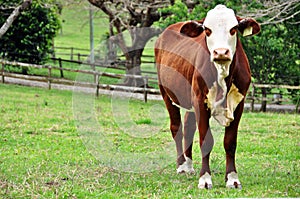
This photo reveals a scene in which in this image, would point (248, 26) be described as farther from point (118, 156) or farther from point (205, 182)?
point (118, 156)

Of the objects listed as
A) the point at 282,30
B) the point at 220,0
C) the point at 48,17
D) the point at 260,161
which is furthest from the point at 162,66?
the point at 48,17

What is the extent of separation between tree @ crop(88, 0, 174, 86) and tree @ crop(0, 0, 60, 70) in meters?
4.06

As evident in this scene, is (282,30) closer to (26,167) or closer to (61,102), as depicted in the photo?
(61,102)

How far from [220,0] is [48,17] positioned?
34.5 feet

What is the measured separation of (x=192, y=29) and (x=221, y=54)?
100cm

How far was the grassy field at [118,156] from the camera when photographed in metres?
6.74

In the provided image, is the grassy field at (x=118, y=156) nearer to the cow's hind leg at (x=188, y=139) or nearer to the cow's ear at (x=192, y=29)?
the cow's hind leg at (x=188, y=139)

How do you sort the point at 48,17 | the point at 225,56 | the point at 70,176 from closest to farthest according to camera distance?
the point at 225,56 → the point at 70,176 → the point at 48,17

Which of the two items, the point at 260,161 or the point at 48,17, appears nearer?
the point at 260,161

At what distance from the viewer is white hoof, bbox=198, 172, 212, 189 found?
22.6 ft

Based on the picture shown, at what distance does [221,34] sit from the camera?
6.58 meters

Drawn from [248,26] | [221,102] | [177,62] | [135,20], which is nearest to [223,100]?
[221,102]

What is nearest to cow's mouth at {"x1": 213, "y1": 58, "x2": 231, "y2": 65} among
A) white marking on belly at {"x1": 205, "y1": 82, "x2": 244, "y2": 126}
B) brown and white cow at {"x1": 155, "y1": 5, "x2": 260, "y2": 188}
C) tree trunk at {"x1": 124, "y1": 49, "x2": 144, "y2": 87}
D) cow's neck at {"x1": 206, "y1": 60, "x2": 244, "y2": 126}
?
brown and white cow at {"x1": 155, "y1": 5, "x2": 260, "y2": 188}

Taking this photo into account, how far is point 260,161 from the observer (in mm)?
9117
